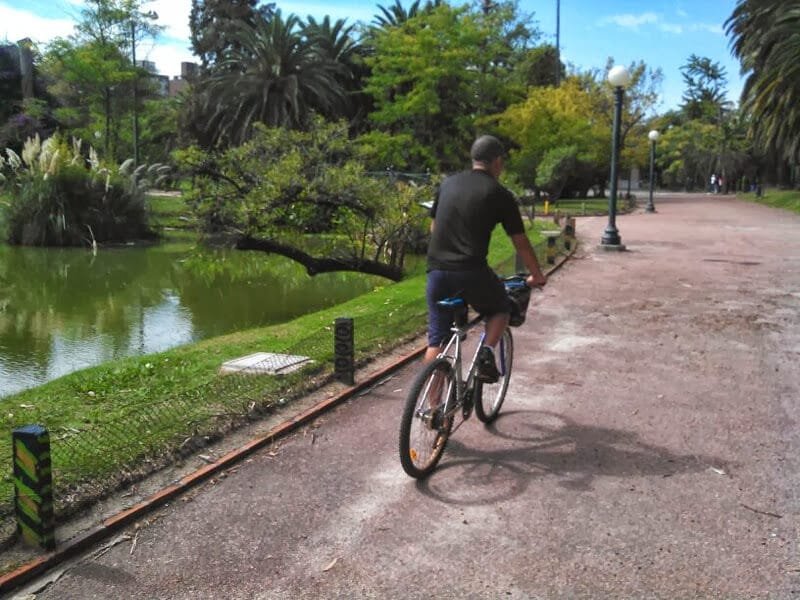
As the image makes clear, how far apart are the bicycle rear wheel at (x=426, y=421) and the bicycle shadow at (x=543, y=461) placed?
0.44 feet

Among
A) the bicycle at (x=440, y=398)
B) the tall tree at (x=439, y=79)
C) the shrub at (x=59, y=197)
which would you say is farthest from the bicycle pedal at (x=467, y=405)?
the tall tree at (x=439, y=79)

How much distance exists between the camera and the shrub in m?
26.0

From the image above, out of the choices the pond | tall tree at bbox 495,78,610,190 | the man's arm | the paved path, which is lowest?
the pond

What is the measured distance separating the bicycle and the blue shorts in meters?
0.05

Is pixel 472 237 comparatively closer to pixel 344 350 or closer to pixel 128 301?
pixel 344 350

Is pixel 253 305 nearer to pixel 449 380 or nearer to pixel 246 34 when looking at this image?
pixel 449 380

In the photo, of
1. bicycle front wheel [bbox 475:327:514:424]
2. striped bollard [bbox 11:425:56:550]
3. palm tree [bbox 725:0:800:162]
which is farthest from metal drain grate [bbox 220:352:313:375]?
palm tree [bbox 725:0:800:162]

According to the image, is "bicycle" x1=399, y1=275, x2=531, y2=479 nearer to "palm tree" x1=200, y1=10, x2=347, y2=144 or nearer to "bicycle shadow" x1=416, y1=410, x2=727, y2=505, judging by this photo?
"bicycle shadow" x1=416, y1=410, x2=727, y2=505

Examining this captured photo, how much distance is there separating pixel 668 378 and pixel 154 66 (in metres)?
50.7

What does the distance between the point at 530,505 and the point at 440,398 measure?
84 centimetres

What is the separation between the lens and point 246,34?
40.4 metres

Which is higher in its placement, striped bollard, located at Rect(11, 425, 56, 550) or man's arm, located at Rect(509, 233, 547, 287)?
man's arm, located at Rect(509, 233, 547, 287)

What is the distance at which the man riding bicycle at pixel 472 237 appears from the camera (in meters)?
4.55

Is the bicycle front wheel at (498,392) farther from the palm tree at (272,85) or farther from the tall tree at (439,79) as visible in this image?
the tall tree at (439,79)
